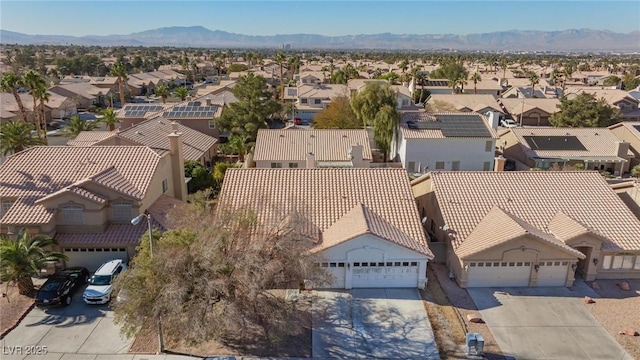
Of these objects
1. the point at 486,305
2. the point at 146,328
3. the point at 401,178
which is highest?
the point at 401,178

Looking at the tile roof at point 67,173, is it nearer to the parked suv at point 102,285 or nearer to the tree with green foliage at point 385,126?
the parked suv at point 102,285

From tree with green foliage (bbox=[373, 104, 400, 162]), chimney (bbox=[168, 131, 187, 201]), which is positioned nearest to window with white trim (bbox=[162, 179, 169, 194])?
chimney (bbox=[168, 131, 187, 201])

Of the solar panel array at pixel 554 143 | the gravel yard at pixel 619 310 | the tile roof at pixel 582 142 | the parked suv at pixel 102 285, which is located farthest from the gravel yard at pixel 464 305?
the solar panel array at pixel 554 143

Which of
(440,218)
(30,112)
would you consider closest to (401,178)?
(440,218)

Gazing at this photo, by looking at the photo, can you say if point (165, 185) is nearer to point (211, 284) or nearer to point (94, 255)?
point (94, 255)

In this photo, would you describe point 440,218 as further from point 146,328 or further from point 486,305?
point 146,328

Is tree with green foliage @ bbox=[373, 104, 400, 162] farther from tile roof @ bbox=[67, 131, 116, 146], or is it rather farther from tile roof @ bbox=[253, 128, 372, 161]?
tile roof @ bbox=[67, 131, 116, 146]
